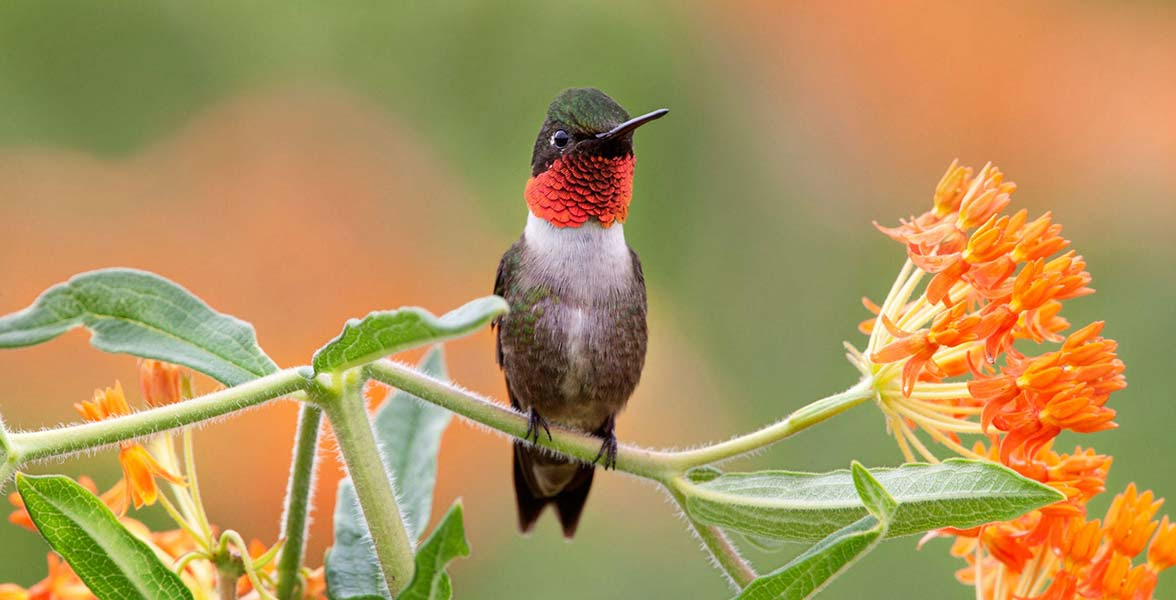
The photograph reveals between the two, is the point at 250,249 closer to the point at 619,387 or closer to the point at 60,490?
the point at 619,387

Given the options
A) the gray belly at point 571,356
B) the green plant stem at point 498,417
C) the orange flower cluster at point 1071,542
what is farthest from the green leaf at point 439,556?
the gray belly at point 571,356

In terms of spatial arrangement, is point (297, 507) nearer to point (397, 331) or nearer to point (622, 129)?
point (397, 331)

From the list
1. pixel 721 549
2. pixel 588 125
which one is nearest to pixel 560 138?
pixel 588 125

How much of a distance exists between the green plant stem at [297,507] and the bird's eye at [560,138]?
110 cm

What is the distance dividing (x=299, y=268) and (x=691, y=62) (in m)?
2.39

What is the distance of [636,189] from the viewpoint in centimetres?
577

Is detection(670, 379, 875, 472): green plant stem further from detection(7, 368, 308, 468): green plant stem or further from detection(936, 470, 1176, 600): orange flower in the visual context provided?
detection(7, 368, 308, 468): green plant stem

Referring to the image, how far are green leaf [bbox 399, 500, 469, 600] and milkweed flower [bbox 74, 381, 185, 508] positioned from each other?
57 cm

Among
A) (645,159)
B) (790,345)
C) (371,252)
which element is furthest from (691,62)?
(371,252)

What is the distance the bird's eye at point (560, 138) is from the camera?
285 cm

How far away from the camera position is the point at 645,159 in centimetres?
624

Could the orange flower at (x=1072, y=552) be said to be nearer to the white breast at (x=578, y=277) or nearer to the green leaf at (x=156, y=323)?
the white breast at (x=578, y=277)

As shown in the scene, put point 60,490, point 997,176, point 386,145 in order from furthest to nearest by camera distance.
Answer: point 386,145, point 997,176, point 60,490

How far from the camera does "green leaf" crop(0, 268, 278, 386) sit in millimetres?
1869
